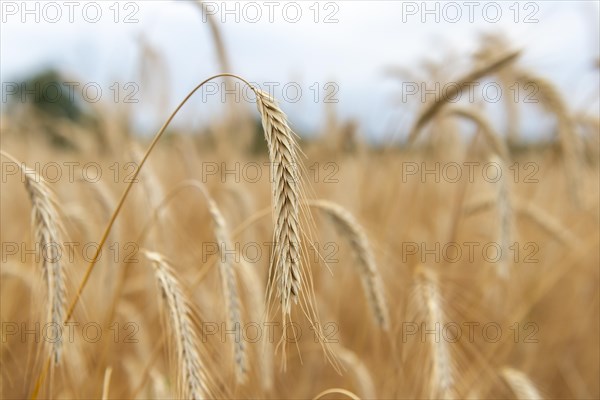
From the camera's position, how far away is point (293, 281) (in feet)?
2.70

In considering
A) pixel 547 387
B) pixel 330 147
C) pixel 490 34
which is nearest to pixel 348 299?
pixel 547 387

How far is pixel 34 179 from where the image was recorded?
39.4 inches

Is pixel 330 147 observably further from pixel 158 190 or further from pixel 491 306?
pixel 158 190

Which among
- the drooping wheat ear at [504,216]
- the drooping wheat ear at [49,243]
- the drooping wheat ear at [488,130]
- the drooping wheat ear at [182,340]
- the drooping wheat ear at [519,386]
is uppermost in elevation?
the drooping wheat ear at [488,130]

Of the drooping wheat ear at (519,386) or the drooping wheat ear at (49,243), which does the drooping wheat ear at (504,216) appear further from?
the drooping wheat ear at (49,243)

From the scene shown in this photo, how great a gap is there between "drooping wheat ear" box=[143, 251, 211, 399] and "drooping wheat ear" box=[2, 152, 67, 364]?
18 cm

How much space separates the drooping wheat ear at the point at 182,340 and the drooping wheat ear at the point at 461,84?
48.3 inches

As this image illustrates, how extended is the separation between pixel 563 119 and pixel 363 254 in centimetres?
124

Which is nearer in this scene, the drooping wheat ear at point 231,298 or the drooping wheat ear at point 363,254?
the drooping wheat ear at point 231,298

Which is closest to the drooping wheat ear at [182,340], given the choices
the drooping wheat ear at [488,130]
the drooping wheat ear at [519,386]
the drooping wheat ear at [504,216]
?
the drooping wheat ear at [519,386]

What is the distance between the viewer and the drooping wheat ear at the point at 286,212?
2.68 ft

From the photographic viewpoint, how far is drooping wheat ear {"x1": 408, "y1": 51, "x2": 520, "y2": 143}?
1.73 m

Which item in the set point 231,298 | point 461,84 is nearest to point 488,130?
point 461,84

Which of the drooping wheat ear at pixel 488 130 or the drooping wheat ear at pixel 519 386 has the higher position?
the drooping wheat ear at pixel 488 130
